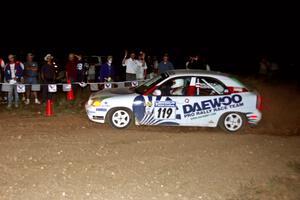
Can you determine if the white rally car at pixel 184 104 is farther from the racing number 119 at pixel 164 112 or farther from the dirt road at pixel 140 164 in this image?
the dirt road at pixel 140 164

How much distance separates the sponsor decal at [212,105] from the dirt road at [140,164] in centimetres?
74

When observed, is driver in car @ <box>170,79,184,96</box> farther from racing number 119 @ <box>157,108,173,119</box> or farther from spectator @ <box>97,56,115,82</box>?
spectator @ <box>97,56,115,82</box>

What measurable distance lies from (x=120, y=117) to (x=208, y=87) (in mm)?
2253

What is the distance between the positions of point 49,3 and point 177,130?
45.6 meters

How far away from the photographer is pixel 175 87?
457 inches

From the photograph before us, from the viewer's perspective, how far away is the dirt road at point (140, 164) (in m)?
7.12

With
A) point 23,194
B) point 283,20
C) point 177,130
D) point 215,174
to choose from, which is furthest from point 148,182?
point 283,20

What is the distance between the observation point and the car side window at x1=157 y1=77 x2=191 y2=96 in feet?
37.8

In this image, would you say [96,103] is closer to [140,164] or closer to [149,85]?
[149,85]

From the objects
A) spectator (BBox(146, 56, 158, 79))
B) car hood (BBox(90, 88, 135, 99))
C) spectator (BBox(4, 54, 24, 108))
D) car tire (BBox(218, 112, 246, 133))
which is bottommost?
car tire (BBox(218, 112, 246, 133))

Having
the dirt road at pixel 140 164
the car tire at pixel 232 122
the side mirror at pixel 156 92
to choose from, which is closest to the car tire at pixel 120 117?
the dirt road at pixel 140 164

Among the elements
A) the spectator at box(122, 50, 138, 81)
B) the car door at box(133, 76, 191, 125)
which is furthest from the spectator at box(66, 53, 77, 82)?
the car door at box(133, 76, 191, 125)

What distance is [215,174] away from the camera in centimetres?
807

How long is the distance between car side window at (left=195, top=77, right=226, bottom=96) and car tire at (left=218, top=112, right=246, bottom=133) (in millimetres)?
620
